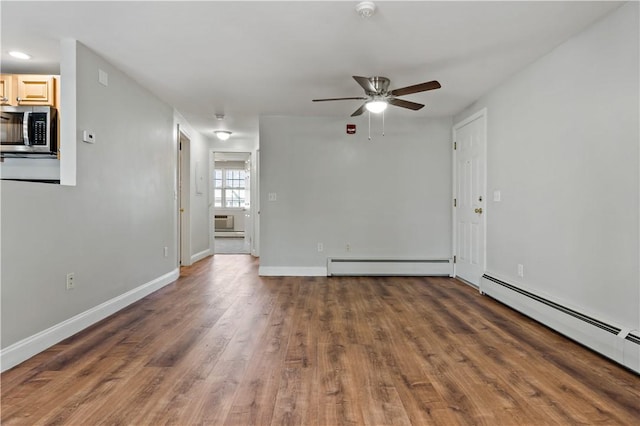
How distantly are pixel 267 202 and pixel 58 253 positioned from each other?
9.38 ft

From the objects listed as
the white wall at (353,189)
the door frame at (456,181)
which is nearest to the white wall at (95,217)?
the white wall at (353,189)

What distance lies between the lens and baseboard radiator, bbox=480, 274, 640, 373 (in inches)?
84.6

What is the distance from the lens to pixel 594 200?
251 centimetres

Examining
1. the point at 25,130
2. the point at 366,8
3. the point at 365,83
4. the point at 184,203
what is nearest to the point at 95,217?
the point at 25,130

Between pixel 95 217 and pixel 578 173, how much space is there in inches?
156

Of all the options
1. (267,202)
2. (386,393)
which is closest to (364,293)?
(267,202)

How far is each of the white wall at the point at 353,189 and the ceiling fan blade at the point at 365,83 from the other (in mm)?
1857

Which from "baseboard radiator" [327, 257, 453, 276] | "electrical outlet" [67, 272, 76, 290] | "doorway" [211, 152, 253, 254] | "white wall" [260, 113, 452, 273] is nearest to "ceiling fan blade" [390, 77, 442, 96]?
"white wall" [260, 113, 452, 273]

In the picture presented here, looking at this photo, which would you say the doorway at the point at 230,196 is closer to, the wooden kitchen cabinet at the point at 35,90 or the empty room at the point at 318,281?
the empty room at the point at 318,281

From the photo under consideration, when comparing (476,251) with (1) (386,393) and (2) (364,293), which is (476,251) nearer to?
(2) (364,293)

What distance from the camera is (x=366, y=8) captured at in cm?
227

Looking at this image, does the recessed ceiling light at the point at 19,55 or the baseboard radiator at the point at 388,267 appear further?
the baseboard radiator at the point at 388,267

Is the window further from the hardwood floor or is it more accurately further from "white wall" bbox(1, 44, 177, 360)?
the hardwood floor

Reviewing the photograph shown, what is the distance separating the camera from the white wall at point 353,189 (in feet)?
17.0
